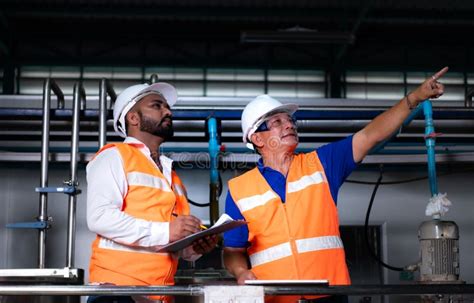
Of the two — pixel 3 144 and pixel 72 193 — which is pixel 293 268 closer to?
pixel 72 193

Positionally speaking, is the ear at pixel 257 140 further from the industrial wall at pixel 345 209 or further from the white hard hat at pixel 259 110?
the industrial wall at pixel 345 209

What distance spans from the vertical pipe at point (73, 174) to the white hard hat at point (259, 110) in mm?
1091

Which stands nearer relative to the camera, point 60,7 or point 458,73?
point 60,7

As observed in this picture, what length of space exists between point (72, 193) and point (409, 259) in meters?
A: 2.24

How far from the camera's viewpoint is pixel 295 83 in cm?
1149

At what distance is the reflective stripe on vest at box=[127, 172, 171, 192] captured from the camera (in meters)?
2.71

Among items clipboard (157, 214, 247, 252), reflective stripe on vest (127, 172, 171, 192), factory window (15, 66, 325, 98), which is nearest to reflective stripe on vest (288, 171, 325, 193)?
clipboard (157, 214, 247, 252)

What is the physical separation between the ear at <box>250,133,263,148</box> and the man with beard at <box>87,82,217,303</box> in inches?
16.4

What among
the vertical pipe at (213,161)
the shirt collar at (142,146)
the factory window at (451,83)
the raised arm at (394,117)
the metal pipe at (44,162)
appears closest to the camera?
the raised arm at (394,117)

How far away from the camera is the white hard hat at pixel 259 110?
3035 mm

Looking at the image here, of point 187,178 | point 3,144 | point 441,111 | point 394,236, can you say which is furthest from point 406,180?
point 3,144

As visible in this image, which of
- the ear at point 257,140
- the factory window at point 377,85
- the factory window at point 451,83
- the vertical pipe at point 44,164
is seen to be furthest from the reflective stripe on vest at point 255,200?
the factory window at point 451,83

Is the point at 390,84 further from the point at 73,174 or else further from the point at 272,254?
the point at 272,254

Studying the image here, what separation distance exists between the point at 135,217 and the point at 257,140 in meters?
0.76
